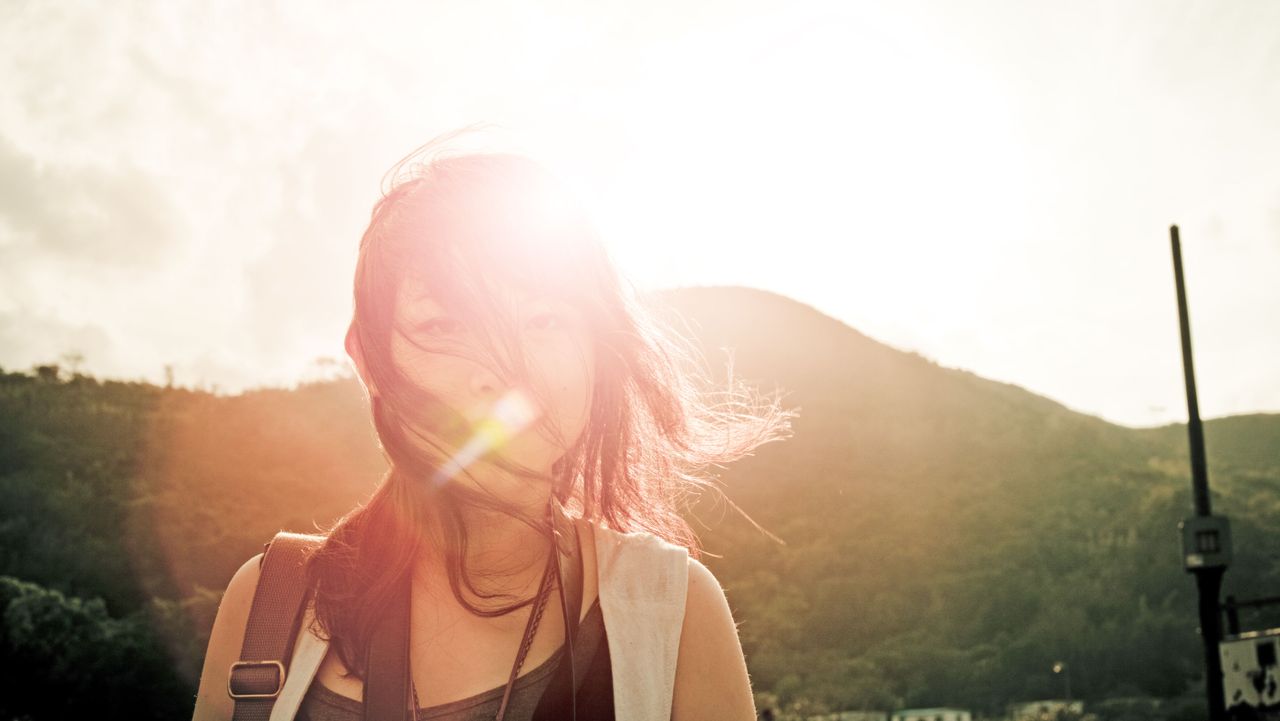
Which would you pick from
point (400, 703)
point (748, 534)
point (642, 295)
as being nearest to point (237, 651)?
point (400, 703)

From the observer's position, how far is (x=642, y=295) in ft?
4.82

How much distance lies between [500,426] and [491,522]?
18 cm

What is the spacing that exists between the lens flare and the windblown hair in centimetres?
2

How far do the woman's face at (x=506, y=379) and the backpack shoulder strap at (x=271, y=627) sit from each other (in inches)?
9.9

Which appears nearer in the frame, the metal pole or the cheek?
the cheek

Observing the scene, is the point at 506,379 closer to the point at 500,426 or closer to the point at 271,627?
the point at 500,426

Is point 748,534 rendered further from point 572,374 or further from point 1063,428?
point 572,374

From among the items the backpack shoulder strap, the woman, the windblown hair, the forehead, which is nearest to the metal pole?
the windblown hair

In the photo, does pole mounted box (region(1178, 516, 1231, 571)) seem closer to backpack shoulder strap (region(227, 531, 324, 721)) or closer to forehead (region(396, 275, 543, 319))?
forehead (region(396, 275, 543, 319))

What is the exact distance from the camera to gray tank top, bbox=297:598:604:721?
1096 mm

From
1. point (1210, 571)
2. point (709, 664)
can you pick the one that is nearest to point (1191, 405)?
point (1210, 571)

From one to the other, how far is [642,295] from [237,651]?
0.75 metres

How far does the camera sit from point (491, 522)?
1.22 metres

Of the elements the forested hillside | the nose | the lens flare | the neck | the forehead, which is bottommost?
the forested hillside
